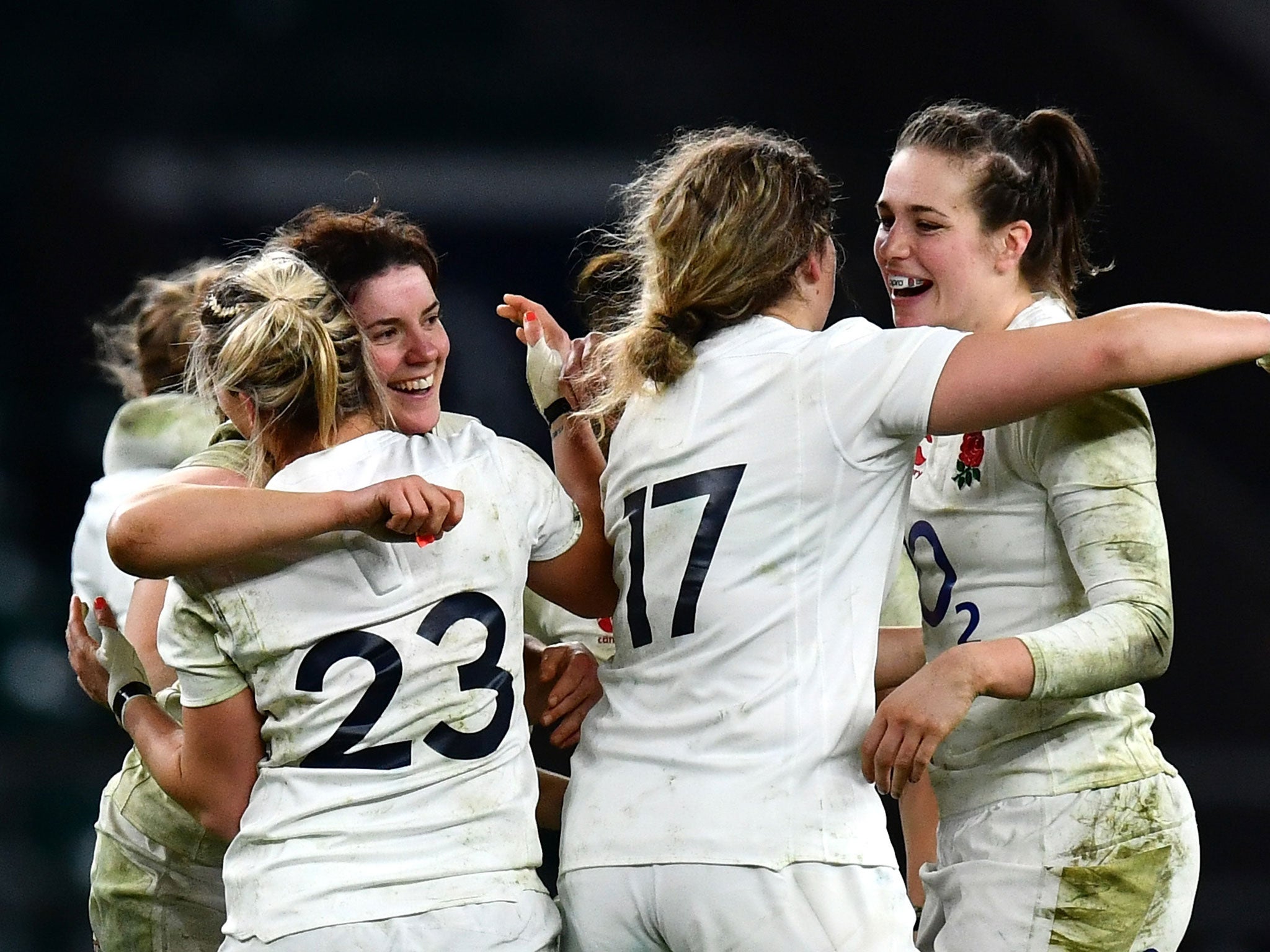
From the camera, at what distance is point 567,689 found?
183 centimetres

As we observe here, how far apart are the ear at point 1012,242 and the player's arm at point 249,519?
892mm

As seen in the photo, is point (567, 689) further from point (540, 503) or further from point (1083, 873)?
point (1083, 873)

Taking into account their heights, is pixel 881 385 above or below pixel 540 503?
above

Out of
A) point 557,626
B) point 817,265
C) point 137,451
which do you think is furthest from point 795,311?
point 137,451

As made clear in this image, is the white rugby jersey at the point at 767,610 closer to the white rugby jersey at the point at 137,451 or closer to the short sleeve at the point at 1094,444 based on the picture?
the short sleeve at the point at 1094,444

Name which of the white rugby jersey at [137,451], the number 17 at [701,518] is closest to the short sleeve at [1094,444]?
the number 17 at [701,518]

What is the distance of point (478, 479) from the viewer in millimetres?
1573

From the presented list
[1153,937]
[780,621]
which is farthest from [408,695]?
[1153,937]

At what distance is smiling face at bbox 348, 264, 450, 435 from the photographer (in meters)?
1.97

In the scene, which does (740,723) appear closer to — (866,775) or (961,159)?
(866,775)

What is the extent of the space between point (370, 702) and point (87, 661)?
0.66m

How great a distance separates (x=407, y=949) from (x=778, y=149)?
0.93 metres

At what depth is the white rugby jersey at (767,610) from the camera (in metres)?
1.48

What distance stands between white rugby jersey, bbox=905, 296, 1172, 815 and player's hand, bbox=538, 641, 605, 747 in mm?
426
